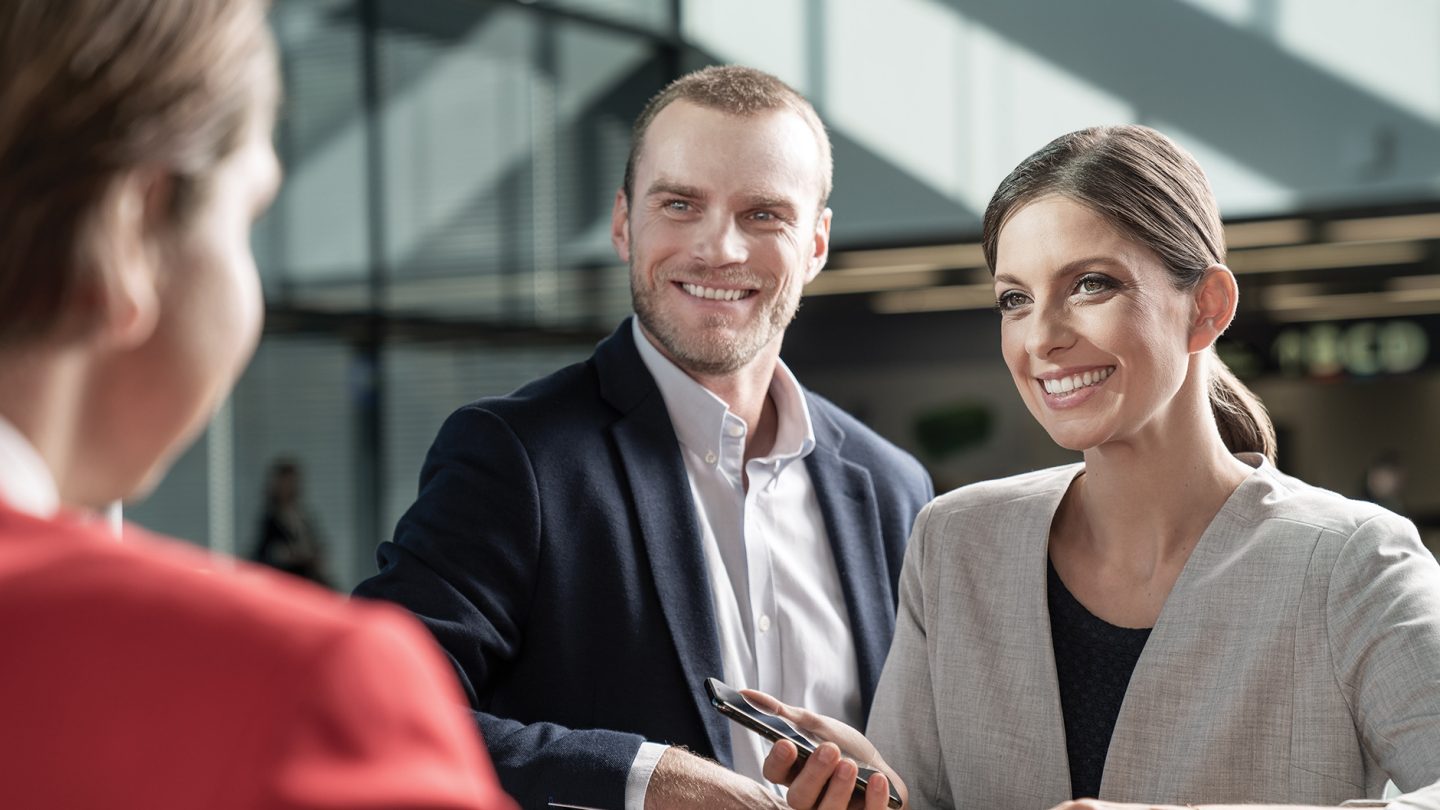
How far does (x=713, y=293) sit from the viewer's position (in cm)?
258

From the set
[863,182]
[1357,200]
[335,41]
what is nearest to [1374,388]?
[1357,200]

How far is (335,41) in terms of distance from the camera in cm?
944

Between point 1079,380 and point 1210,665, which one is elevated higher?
point 1079,380

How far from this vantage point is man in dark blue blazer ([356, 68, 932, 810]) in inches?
86.4

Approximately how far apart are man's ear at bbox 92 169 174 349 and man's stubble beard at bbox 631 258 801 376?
1842 millimetres

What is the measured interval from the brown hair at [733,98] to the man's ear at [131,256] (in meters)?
1.92

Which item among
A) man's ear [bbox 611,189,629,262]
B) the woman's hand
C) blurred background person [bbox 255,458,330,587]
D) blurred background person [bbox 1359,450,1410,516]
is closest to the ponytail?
the woman's hand

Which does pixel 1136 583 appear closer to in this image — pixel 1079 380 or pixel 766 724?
pixel 1079 380

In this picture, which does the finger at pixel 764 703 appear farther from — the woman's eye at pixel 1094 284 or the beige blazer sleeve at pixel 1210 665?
the woman's eye at pixel 1094 284

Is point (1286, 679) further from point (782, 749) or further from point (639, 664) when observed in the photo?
point (639, 664)

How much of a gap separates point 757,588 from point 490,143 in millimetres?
7738

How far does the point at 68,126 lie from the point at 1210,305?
1.60m

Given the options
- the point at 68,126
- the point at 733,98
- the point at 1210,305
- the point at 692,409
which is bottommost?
the point at 692,409

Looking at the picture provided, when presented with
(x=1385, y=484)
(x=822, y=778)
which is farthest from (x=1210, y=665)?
(x=1385, y=484)
